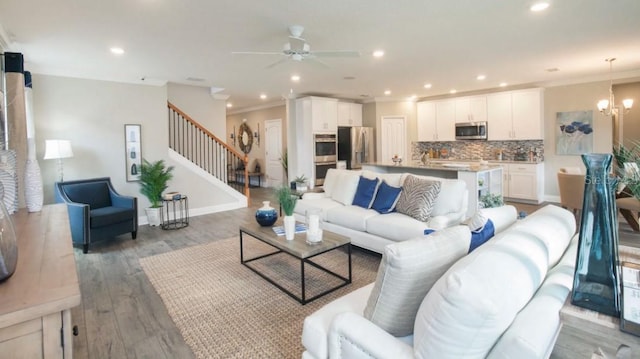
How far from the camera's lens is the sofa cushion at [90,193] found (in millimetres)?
4658

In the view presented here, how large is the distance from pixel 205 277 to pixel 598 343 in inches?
126

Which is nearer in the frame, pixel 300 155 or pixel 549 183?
pixel 549 183

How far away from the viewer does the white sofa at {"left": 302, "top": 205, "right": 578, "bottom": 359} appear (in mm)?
1040

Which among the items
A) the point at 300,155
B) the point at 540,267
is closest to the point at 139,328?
the point at 540,267

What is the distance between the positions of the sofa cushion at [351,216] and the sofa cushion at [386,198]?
0.10 meters

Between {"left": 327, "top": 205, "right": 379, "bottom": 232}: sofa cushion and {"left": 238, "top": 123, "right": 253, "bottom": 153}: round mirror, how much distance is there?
718cm

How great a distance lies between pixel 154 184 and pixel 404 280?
513 centimetres

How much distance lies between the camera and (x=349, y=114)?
8305mm

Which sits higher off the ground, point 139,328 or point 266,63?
point 266,63

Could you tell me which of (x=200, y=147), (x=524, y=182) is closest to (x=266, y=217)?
(x=200, y=147)

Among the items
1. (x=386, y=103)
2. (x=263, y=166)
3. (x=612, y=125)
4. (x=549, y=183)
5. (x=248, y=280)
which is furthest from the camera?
(x=263, y=166)

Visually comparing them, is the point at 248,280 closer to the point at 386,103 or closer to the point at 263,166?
the point at 386,103

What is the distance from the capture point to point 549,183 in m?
7.05

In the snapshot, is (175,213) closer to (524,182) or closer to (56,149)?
(56,149)
